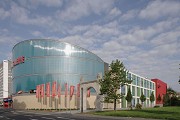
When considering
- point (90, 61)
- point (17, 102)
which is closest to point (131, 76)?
point (90, 61)

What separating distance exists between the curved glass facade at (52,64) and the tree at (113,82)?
39.3 m

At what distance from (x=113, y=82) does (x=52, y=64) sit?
141 ft

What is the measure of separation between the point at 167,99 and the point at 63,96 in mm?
47261

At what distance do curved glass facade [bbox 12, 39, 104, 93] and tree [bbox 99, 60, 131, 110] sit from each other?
39.3 m

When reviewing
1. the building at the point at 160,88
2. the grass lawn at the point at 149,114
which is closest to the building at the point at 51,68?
the grass lawn at the point at 149,114

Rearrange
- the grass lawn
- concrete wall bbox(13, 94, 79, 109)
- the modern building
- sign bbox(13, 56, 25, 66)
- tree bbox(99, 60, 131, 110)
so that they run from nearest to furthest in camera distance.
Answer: the grass lawn → tree bbox(99, 60, 131, 110) → concrete wall bbox(13, 94, 79, 109) → the modern building → sign bbox(13, 56, 25, 66)

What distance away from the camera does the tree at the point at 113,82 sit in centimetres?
5219

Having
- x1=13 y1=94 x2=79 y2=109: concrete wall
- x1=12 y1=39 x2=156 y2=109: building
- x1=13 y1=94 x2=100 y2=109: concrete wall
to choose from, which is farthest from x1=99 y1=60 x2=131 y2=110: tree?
x1=12 y1=39 x2=156 y2=109: building

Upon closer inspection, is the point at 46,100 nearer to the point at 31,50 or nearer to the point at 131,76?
the point at 31,50

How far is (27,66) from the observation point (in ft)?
317

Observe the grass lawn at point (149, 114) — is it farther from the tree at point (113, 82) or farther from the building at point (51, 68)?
the building at point (51, 68)

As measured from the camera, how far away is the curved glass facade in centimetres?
9188

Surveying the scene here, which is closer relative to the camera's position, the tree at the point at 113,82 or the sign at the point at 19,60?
the tree at the point at 113,82

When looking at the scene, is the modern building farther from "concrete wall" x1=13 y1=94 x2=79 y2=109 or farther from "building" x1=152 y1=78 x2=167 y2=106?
"concrete wall" x1=13 y1=94 x2=79 y2=109
